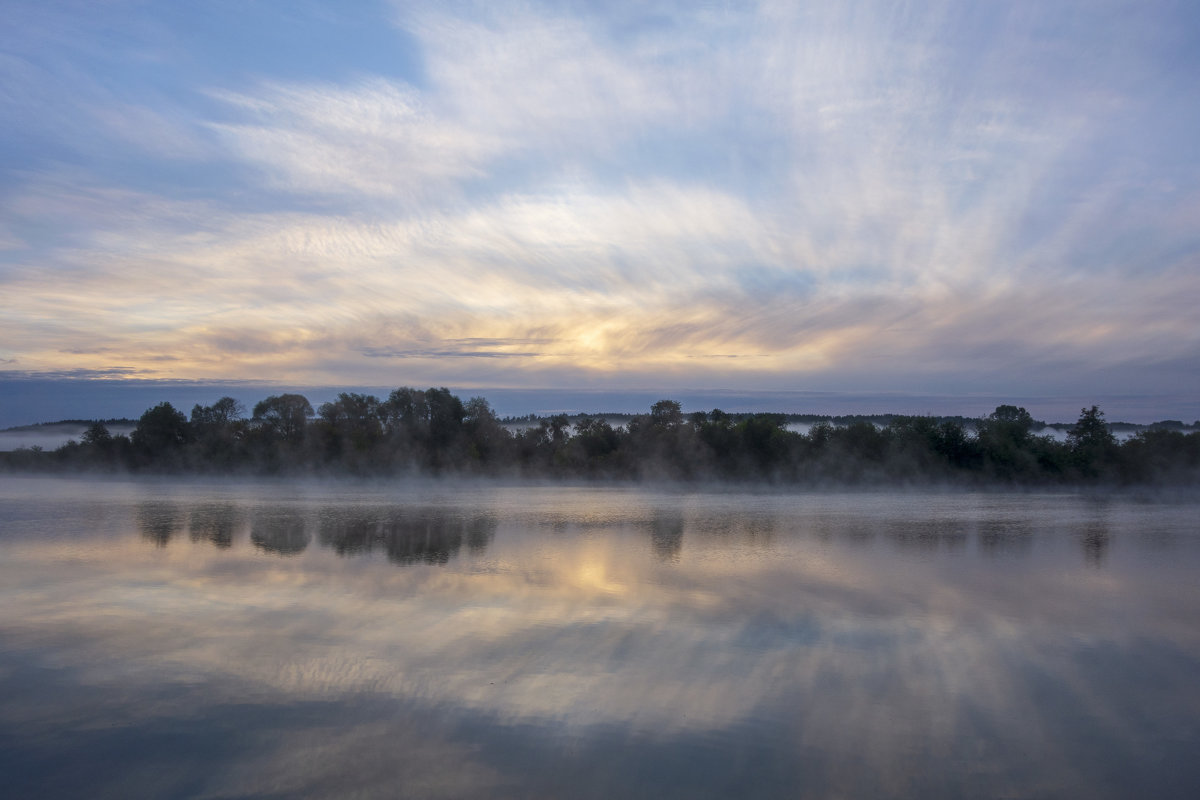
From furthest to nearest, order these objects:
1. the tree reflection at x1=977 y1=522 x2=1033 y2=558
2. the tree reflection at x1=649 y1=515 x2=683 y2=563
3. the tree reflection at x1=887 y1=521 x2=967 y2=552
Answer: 1. the tree reflection at x1=887 y1=521 x2=967 y2=552
2. the tree reflection at x1=977 y1=522 x2=1033 y2=558
3. the tree reflection at x1=649 y1=515 x2=683 y2=563

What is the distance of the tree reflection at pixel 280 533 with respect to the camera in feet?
42.9

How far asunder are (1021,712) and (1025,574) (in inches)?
261

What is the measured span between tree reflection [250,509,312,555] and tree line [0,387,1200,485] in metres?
18.7

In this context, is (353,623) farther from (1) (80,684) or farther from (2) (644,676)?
(2) (644,676)

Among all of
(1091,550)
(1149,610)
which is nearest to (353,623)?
(1149,610)

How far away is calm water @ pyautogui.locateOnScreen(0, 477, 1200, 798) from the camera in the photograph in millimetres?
4816

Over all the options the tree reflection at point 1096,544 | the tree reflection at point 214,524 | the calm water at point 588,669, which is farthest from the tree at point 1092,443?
the tree reflection at point 214,524

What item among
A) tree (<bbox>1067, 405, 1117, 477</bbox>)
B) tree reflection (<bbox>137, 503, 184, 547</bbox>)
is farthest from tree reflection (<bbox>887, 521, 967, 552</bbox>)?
tree (<bbox>1067, 405, 1117, 477</bbox>)

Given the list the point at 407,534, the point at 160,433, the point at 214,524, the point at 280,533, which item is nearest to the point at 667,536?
the point at 407,534

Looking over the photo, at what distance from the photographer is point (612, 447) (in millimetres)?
37625

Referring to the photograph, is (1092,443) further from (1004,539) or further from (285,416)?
(285,416)

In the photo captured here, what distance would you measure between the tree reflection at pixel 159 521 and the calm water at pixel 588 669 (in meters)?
0.29

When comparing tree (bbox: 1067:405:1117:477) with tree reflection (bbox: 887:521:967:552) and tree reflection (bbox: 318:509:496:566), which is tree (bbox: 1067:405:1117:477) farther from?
tree reflection (bbox: 318:509:496:566)

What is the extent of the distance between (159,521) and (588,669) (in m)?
13.5
